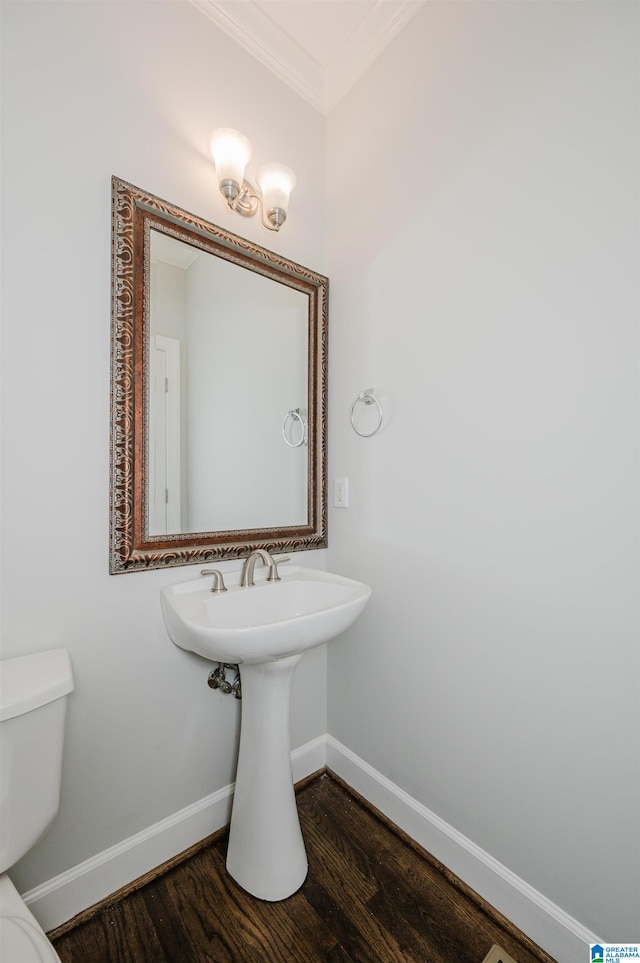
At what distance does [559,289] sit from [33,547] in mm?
1427

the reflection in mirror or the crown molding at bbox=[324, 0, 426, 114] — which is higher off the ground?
the crown molding at bbox=[324, 0, 426, 114]

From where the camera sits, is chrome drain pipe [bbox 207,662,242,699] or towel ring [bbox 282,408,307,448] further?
towel ring [bbox 282,408,307,448]

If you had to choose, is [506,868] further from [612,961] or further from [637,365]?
[637,365]

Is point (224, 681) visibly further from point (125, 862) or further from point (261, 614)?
point (125, 862)

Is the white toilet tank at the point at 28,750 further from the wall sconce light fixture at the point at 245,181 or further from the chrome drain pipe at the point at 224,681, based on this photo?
the wall sconce light fixture at the point at 245,181

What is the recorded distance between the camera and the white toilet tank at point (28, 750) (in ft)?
2.66

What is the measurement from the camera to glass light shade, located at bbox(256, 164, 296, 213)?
1.34 metres

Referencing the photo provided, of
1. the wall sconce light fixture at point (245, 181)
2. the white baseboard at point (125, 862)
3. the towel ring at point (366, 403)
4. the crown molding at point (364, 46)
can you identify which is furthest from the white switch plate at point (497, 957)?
the crown molding at point (364, 46)

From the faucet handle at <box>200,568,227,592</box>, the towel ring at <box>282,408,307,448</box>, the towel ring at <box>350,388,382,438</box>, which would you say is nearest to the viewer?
the faucet handle at <box>200,568,227,592</box>

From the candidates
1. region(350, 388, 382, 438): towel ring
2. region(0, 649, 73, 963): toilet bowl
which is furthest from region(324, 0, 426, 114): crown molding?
region(0, 649, 73, 963): toilet bowl

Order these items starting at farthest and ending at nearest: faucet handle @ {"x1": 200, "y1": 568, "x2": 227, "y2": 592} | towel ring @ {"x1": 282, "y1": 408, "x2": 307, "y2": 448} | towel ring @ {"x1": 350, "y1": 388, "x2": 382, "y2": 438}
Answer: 1. towel ring @ {"x1": 282, "y1": 408, "x2": 307, "y2": 448}
2. towel ring @ {"x1": 350, "y1": 388, "x2": 382, "y2": 438}
3. faucet handle @ {"x1": 200, "y1": 568, "x2": 227, "y2": 592}

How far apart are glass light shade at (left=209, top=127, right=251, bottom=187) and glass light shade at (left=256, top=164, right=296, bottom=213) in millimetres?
97

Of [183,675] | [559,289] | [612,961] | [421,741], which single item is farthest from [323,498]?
[612,961]
